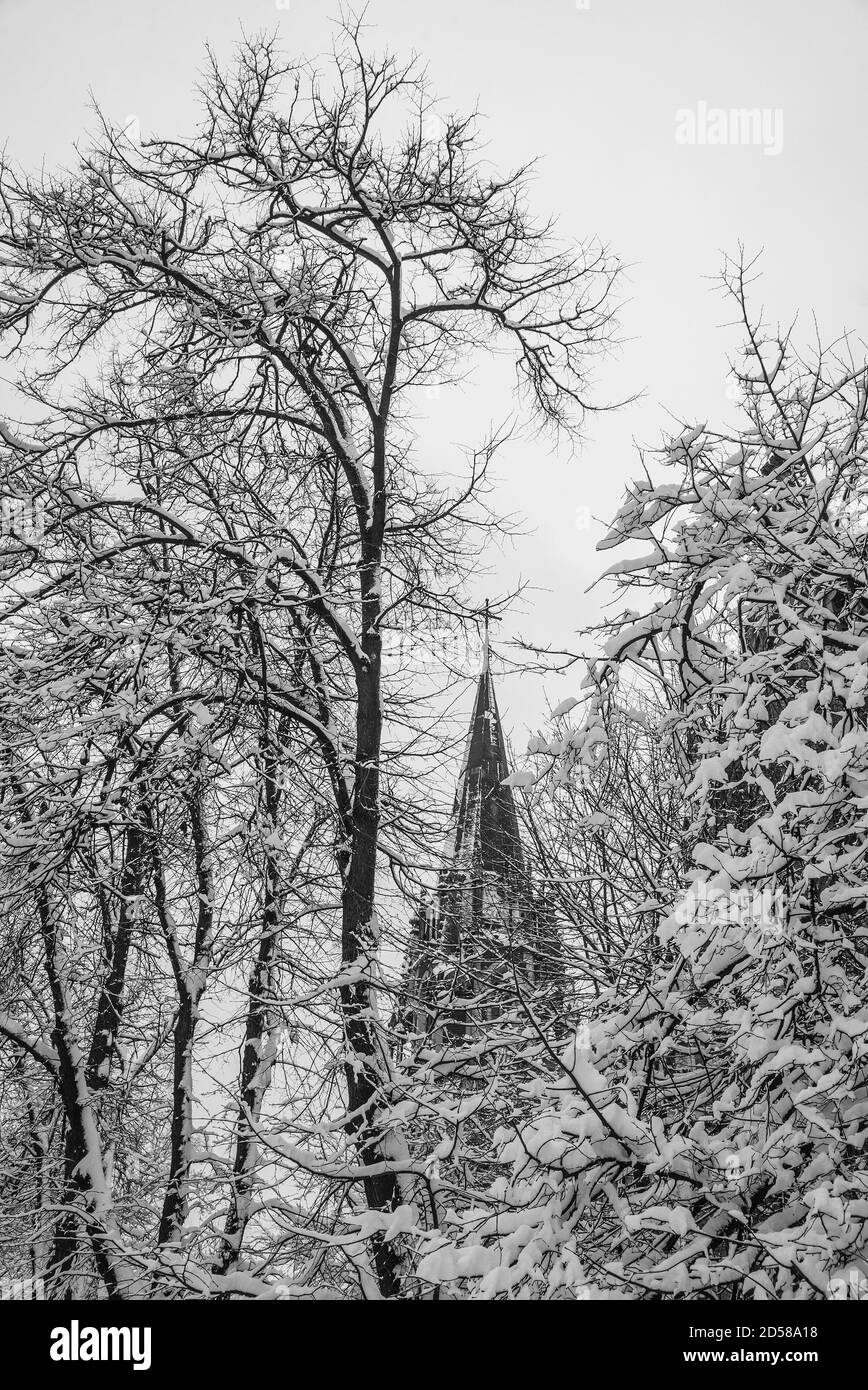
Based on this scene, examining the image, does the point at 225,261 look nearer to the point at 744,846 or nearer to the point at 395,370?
the point at 395,370

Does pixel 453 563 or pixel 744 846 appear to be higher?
pixel 453 563

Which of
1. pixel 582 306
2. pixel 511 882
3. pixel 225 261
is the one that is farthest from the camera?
pixel 511 882

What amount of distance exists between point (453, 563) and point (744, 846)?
412 cm

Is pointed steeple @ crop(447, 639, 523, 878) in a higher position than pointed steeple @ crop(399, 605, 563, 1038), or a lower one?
higher

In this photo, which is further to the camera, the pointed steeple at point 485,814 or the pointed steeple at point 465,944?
the pointed steeple at point 485,814

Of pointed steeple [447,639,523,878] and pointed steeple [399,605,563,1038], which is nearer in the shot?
pointed steeple [399,605,563,1038]

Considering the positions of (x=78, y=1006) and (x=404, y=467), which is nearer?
(x=404, y=467)

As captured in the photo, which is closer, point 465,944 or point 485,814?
point 465,944

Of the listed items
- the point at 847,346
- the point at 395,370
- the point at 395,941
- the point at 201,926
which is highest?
the point at 395,370

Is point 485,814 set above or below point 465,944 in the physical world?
above

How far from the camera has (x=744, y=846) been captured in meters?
3.44

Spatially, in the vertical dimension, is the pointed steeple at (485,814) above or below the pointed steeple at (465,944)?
above

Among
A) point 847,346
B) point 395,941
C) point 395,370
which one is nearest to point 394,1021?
point 395,941
